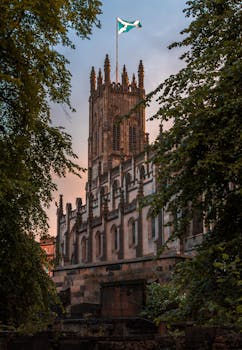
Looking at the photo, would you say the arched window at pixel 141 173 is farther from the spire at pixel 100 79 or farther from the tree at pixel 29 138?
the tree at pixel 29 138

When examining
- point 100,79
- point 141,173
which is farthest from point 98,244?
point 100,79

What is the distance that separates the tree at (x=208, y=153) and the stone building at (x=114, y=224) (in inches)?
33.4

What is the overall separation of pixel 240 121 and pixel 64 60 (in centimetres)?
491

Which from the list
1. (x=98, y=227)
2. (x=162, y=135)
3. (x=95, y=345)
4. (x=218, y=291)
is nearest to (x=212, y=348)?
(x=95, y=345)

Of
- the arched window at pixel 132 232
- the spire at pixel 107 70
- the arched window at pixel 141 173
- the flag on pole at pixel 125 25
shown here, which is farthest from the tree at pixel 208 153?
the spire at pixel 107 70

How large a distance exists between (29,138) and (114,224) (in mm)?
50373

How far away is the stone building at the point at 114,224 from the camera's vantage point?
17.7m

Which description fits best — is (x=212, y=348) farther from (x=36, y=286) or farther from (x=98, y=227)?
(x=98, y=227)

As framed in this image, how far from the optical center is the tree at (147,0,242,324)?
1057 centimetres

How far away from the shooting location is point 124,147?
9138 centimetres

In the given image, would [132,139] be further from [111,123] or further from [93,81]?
[93,81]

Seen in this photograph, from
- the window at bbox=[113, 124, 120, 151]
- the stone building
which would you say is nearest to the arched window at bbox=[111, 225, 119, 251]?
the stone building

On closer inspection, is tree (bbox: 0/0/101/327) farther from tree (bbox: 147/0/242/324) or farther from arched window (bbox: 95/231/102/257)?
arched window (bbox: 95/231/102/257)

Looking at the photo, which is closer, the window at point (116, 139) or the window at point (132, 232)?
the window at point (132, 232)
